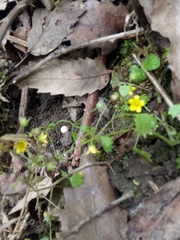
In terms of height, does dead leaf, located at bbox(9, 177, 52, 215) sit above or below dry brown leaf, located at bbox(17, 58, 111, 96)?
below

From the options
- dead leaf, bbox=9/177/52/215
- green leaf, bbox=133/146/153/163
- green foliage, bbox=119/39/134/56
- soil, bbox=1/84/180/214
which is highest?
green foliage, bbox=119/39/134/56

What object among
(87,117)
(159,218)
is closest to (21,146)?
(87,117)

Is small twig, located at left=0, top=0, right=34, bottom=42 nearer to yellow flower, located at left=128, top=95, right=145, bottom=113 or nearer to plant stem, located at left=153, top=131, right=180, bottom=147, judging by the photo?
yellow flower, located at left=128, top=95, right=145, bottom=113

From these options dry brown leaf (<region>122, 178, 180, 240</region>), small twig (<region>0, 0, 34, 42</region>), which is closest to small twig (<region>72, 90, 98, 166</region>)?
dry brown leaf (<region>122, 178, 180, 240</region>)

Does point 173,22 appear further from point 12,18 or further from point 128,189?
point 12,18

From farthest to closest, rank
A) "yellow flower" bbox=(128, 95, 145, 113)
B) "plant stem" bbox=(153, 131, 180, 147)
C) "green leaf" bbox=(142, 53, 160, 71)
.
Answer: "green leaf" bbox=(142, 53, 160, 71) < "yellow flower" bbox=(128, 95, 145, 113) < "plant stem" bbox=(153, 131, 180, 147)

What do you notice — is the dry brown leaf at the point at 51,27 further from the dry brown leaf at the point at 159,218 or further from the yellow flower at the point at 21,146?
the dry brown leaf at the point at 159,218

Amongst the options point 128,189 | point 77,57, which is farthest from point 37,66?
point 128,189
